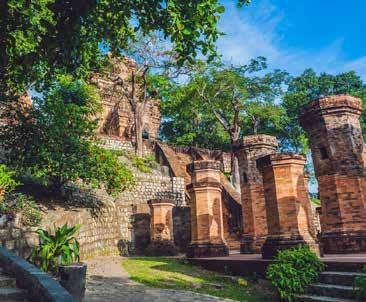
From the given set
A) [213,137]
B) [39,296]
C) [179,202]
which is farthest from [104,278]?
[213,137]

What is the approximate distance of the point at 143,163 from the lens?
2344 cm

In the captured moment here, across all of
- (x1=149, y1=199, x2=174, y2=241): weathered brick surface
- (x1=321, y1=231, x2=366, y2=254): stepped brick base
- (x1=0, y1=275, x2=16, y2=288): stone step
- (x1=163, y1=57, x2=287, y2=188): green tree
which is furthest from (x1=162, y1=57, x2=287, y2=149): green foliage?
(x1=0, y1=275, x2=16, y2=288): stone step

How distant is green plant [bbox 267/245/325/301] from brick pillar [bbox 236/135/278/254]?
18.1 feet

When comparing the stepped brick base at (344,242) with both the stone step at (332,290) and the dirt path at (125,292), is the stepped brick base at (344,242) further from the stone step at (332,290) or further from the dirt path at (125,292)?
the dirt path at (125,292)

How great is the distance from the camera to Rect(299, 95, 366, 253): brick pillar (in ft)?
32.0

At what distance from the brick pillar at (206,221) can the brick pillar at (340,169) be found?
3539mm

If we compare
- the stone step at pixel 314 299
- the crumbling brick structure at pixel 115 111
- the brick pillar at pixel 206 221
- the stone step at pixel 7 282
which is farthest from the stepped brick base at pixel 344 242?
the crumbling brick structure at pixel 115 111

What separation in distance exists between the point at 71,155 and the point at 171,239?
618 centimetres

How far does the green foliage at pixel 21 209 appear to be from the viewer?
9750 mm

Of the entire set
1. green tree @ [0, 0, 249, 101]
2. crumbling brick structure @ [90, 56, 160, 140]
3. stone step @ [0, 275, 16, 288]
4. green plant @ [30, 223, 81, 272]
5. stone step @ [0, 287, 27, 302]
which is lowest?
stone step @ [0, 287, 27, 302]

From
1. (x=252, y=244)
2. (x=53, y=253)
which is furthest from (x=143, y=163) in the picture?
(x=53, y=253)

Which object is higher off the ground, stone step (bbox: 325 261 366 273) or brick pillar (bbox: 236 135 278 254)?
brick pillar (bbox: 236 135 278 254)

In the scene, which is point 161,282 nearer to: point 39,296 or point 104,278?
point 104,278

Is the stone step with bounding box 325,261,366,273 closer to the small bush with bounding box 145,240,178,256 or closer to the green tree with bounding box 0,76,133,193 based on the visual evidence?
the green tree with bounding box 0,76,133,193
